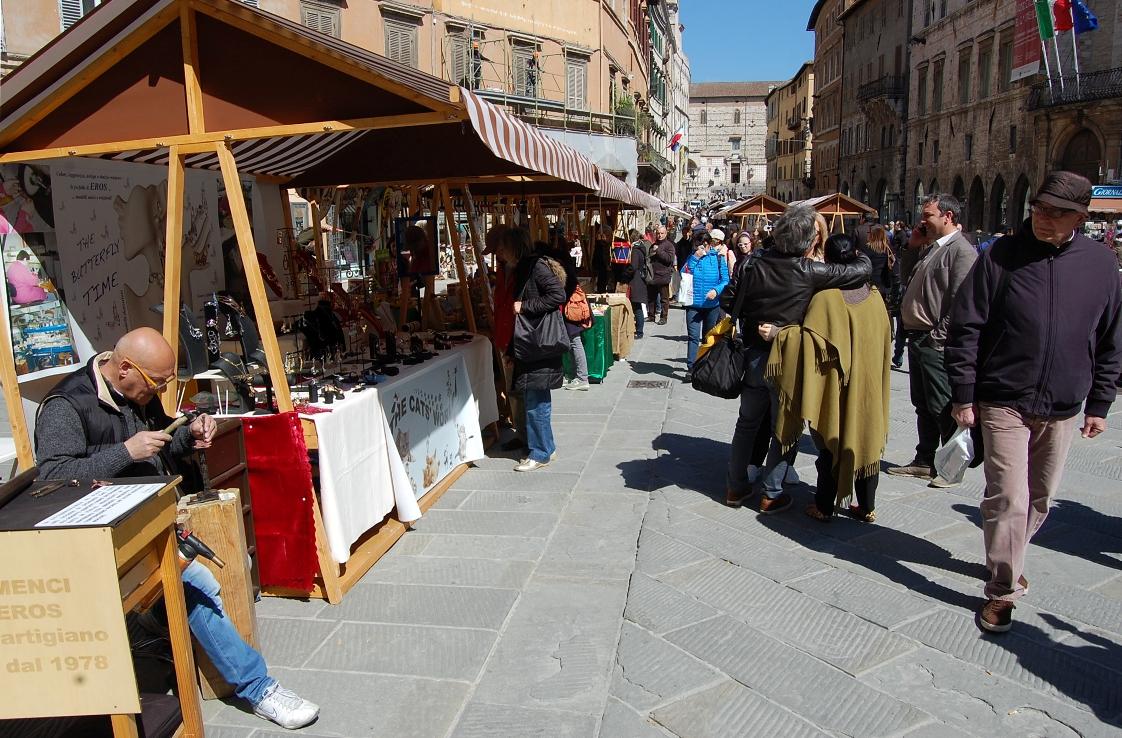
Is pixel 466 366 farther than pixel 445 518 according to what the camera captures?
Yes

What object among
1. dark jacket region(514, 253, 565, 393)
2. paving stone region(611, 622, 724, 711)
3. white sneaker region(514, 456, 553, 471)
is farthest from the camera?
white sneaker region(514, 456, 553, 471)

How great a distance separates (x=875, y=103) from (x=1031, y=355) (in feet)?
149

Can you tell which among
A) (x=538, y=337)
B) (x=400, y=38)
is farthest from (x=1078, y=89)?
(x=538, y=337)

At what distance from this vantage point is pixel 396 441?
411 cm

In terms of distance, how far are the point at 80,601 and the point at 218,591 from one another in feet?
2.30

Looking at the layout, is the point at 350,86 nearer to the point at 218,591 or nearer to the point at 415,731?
the point at 218,591

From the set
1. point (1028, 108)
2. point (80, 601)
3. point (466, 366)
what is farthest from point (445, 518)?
point (1028, 108)

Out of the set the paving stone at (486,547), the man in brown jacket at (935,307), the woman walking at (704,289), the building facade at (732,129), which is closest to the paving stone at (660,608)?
the paving stone at (486,547)

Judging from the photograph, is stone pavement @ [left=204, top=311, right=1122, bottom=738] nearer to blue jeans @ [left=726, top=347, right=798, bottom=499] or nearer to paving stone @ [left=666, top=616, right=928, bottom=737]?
paving stone @ [left=666, top=616, right=928, bottom=737]

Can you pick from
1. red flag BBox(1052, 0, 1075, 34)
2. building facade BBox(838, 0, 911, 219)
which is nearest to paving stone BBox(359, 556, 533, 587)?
red flag BBox(1052, 0, 1075, 34)

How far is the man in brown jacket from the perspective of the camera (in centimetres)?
442

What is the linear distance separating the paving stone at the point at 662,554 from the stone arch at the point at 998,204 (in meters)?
30.0

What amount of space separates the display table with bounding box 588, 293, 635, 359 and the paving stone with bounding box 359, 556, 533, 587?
17.2 feet

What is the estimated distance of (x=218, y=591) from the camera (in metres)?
2.51
